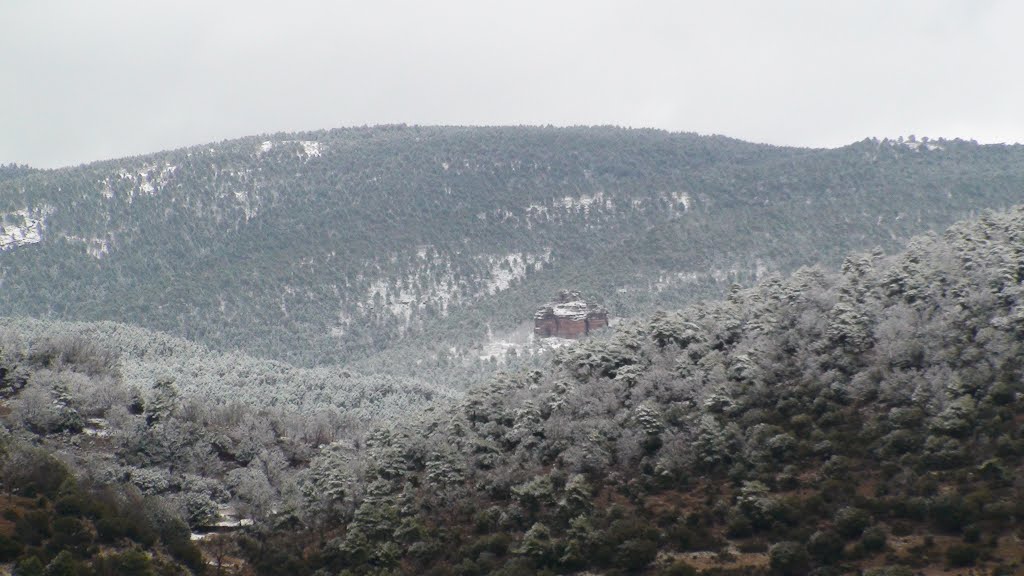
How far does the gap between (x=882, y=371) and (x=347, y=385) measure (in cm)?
7583

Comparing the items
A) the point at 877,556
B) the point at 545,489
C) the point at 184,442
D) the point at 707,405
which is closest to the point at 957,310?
the point at 707,405

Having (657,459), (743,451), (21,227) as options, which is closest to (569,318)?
(21,227)

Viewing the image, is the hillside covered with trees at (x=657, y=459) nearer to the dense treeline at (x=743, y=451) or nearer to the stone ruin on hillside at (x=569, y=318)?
the dense treeline at (x=743, y=451)

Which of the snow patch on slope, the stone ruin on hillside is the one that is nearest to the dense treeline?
the stone ruin on hillside

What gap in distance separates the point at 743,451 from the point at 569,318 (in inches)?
4272

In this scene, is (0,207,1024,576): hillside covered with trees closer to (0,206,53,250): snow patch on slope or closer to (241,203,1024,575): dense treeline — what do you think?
(241,203,1024,575): dense treeline

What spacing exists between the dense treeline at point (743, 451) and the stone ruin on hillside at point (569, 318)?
85290mm

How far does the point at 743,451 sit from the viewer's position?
5688 cm

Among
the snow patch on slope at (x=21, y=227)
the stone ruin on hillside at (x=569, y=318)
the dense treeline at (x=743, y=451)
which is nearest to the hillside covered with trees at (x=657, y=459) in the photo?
the dense treeline at (x=743, y=451)

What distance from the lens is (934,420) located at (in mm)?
52125

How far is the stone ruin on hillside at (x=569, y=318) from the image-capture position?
164m

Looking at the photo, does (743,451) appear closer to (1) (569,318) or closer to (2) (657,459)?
(2) (657,459)

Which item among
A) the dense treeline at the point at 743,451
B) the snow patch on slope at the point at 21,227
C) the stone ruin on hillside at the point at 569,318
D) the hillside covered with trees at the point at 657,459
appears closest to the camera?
the dense treeline at the point at 743,451

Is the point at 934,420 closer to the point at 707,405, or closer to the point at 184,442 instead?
the point at 707,405
